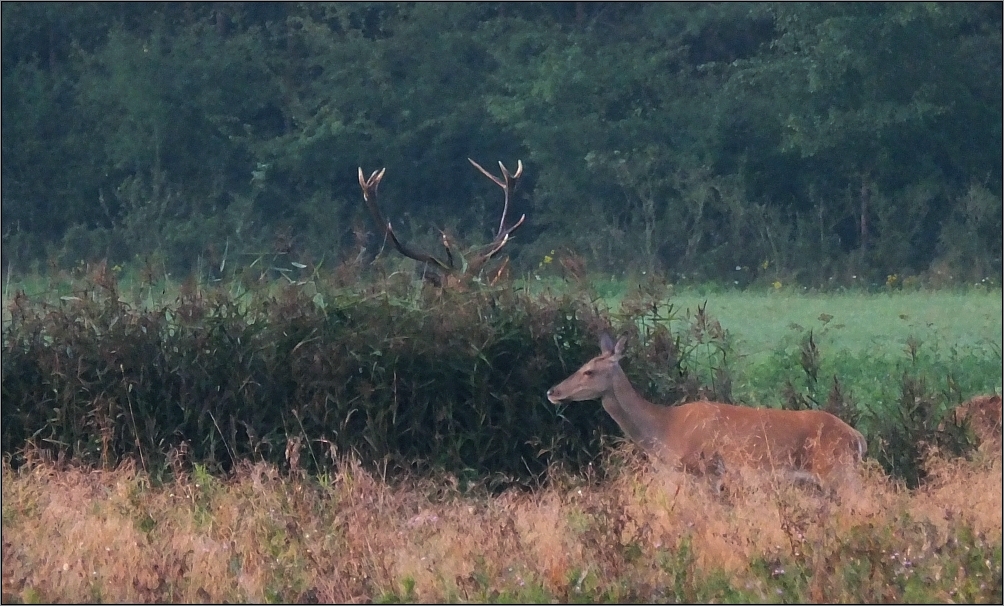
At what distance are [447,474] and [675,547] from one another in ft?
6.01

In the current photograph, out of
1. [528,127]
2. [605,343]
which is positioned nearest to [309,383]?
[605,343]

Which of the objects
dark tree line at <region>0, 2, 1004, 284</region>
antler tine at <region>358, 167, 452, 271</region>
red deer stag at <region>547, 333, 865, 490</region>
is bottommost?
dark tree line at <region>0, 2, 1004, 284</region>

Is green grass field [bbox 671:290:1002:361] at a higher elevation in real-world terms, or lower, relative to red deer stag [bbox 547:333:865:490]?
lower

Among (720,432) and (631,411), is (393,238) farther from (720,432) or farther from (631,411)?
(720,432)

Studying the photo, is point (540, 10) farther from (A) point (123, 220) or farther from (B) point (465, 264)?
(B) point (465, 264)

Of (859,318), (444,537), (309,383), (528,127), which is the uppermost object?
(444,537)

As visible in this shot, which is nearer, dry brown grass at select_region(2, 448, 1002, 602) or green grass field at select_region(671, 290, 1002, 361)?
dry brown grass at select_region(2, 448, 1002, 602)

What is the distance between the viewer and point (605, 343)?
22.3ft

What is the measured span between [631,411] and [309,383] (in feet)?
4.77

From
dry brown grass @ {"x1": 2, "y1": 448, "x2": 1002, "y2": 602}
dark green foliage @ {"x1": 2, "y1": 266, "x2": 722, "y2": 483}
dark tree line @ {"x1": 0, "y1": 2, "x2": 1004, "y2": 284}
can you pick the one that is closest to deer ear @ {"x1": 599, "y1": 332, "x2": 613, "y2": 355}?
dark green foliage @ {"x1": 2, "y1": 266, "x2": 722, "y2": 483}

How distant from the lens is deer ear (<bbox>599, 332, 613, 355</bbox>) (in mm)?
6777

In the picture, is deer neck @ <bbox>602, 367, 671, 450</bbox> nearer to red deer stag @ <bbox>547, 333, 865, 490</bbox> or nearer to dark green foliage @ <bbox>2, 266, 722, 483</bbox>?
→ red deer stag @ <bbox>547, 333, 865, 490</bbox>

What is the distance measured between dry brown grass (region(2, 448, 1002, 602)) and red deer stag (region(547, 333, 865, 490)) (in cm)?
21

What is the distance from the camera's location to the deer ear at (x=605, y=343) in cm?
678
